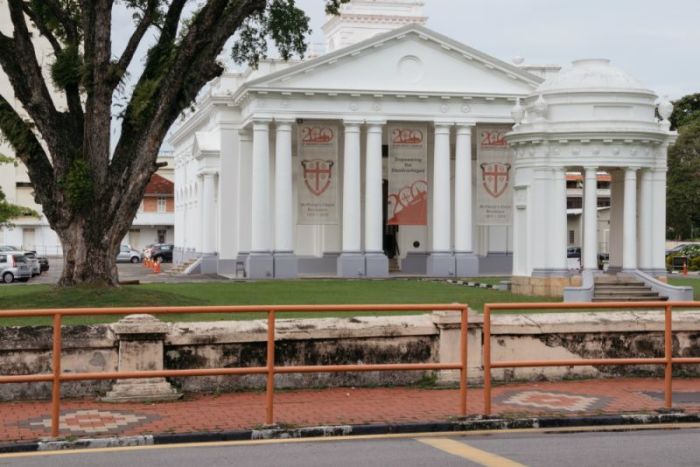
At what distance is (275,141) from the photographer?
51125mm

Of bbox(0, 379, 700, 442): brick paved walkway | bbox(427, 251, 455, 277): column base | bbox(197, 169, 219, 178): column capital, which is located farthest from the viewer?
bbox(197, 169, 219, 178): column capital

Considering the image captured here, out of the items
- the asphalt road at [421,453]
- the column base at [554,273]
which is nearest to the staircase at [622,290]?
the column base at [554,273]

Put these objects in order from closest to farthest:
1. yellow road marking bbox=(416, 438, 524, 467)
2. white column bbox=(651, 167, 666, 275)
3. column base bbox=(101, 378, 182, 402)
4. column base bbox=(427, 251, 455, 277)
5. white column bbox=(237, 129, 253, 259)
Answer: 1. yellow road marking bbox=(416, 438, 524, 467)
2. column base bbox=(101, 378, 182, 402)
3. white column bbox=(651, 167, 666, 275)
4. column base bbox=(427, 251, 455, 277)
5. white column bbox=(237, 129, 253, 259)

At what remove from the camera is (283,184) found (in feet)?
158

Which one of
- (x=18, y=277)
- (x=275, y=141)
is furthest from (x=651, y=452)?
(x=18, y=277)

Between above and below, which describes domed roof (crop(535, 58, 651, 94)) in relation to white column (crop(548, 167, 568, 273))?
above

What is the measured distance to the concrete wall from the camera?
13.4 meters

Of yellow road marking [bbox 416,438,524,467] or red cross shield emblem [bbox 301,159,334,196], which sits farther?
red cross shield emblem [bbox 301,159,334,196]

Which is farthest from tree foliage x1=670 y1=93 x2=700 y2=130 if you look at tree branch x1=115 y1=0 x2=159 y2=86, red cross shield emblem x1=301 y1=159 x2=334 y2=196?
tree branch x1=115 y1=0 x2=159 y2=86

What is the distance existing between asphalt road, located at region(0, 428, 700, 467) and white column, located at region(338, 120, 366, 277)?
3726 cm

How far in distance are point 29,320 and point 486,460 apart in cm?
1037

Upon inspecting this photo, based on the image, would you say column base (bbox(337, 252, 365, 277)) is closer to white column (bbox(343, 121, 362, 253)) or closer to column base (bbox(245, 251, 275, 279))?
white column (bbox(343, 121, 362, 253))

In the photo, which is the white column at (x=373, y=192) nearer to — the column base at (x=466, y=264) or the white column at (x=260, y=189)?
the column base at (x=466, y=264)

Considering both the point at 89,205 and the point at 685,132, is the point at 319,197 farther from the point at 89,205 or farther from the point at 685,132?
the point at 685,132
